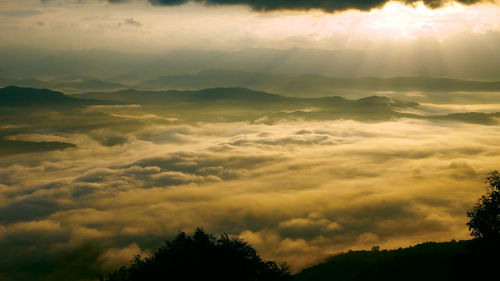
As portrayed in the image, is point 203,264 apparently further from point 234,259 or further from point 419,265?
point 419,265

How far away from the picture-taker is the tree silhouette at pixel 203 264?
37188 mm

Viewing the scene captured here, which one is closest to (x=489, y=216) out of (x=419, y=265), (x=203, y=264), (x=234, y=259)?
(x=234, y=259)

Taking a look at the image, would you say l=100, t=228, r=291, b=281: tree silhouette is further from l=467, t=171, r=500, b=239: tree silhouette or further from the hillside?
l=467, t=171, r=500, b=239: tree silhouette

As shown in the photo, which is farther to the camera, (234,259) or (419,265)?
(419,265)

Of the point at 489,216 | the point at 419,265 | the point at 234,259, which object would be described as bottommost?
the point at 419,265

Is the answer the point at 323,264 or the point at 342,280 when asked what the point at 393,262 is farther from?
the point at 323,264

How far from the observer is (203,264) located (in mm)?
37812

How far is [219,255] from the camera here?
39562mm

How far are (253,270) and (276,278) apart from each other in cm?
250

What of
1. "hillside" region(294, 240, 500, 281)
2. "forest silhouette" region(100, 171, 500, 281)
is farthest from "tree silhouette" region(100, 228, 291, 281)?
"hillside" region(294, 240, 500, 281)

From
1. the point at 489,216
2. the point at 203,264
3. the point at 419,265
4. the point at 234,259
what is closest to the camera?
the point at 203,264

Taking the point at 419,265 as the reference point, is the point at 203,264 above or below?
above

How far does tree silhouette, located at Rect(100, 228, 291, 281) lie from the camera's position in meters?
37.2

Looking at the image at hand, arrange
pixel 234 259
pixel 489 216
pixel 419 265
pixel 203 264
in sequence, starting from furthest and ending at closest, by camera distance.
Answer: pixel 419 265 → pixel 489 216 → pixel 234 259 → pixel 203 264
